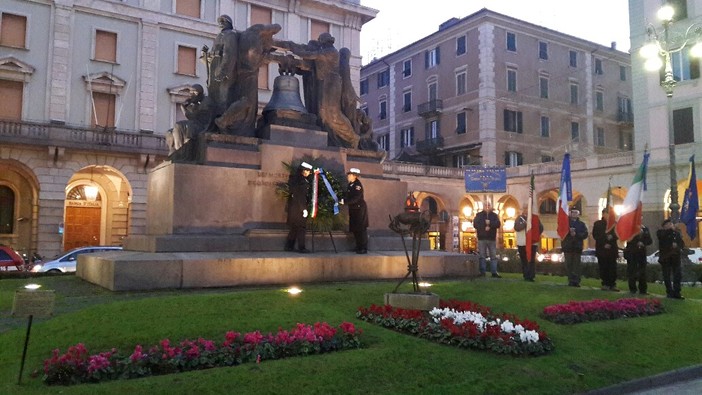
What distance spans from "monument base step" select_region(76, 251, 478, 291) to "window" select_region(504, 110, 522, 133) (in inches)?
1556

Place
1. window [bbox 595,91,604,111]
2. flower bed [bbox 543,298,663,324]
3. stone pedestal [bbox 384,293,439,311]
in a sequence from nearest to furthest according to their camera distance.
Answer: stone pedestal [bbox 384,293,439,311] < flower bed [bbox 543,298,663,324] < window [bbox 595,91,604,111]

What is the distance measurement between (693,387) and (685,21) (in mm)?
34883

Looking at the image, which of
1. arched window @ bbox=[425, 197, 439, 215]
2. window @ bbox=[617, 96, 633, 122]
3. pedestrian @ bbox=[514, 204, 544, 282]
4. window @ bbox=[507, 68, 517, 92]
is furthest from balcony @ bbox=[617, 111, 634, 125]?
pedestrian @ bbox=[514, 204, 544, 282]

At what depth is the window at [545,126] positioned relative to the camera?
52875mm

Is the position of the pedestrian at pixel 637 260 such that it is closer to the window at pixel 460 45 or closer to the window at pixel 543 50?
the window at pixel 460 45

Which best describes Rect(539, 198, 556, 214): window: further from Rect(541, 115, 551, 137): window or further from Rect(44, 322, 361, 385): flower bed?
Rect(44, 322, 361, 385): flower bed

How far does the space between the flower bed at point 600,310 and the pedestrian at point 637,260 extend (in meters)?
2.02

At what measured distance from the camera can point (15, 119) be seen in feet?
111

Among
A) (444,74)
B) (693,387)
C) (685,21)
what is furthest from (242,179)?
(444,74)

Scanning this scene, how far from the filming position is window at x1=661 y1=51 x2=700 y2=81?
3506cm

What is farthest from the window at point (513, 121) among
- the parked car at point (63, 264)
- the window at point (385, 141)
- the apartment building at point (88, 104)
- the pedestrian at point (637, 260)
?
the pedestrian at point (637, 260)

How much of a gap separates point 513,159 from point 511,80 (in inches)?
280

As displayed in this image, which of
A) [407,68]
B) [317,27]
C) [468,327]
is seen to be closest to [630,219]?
[468,327]

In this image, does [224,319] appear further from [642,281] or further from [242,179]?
[642,281]
